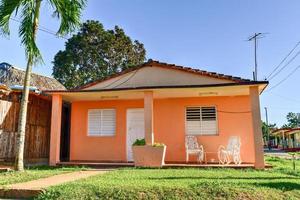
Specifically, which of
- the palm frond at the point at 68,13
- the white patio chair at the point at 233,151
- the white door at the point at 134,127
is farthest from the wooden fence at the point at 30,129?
the white patio chair at the point at 233,151

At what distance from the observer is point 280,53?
21891 millimetres

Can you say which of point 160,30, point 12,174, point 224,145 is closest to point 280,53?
point 160,30

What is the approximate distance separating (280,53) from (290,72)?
321cm

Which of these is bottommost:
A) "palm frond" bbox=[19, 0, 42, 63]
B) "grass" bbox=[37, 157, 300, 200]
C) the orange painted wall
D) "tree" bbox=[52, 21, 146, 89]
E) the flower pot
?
"grass" bbox=[37, 157, 300, 200]

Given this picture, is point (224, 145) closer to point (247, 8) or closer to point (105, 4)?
point (247, 8)

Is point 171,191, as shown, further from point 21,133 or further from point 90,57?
point 90,57

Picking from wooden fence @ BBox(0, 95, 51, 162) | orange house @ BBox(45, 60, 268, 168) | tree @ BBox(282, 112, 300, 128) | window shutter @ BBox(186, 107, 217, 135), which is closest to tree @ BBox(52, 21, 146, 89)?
wooden fence @ BBox(0, 95, 51, 162)

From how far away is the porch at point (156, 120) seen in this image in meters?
13.1

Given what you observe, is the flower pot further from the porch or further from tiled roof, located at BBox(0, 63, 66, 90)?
tiled roof, located at BBox(0, 63, 66, 90)

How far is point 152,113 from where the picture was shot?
12586 mm

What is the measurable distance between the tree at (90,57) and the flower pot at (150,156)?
19.1 meters

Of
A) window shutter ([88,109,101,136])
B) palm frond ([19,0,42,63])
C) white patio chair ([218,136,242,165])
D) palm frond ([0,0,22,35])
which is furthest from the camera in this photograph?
window shutter ([88,109,101,136])

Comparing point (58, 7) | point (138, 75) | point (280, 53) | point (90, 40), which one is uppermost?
point (90, 40)

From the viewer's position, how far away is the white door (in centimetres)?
1473
